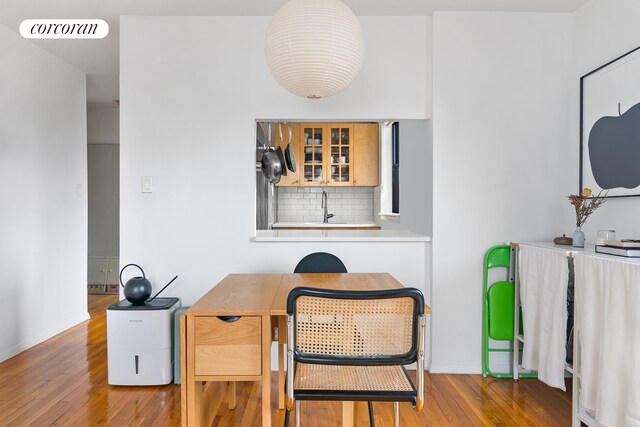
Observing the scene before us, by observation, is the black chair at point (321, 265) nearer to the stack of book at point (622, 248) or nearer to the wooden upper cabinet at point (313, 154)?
the stack of book at point (622, 248)

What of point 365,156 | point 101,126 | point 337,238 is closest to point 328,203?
point 365,156

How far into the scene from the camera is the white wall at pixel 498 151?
295 cm

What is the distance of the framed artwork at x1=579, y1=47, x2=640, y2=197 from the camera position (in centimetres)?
229

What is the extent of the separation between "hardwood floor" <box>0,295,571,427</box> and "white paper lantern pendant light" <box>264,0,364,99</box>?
170 centimetres

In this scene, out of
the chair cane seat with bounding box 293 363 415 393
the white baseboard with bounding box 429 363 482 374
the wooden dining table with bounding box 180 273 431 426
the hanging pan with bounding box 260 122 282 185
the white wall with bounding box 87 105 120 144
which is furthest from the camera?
the white wall with bounding box 87 105 120 144

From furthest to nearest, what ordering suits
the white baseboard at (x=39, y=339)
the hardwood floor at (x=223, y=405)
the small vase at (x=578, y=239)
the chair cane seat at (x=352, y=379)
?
the white baseboard at (x=39, y=339)
the small vase at (x=578, y=239)
the hardwood floor at (x=223, y=405)
the chair cane seat at (x=352, y=379)

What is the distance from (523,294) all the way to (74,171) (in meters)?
3.88

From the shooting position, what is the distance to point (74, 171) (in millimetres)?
4031

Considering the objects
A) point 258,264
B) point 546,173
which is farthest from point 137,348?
point 546,173

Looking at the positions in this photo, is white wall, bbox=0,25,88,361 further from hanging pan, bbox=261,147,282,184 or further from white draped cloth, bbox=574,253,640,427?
white draped cloth, bbox=574,253,640,427

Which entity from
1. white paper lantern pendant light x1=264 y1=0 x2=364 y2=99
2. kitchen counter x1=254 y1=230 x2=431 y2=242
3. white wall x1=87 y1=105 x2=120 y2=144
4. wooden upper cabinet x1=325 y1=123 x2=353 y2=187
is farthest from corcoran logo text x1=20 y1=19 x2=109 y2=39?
wooden upper cabinet x1=325 y1=123 x2=353 y2=187

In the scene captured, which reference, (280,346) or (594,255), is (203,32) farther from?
(594,255)

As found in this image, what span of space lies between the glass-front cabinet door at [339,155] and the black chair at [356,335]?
4.59 meters

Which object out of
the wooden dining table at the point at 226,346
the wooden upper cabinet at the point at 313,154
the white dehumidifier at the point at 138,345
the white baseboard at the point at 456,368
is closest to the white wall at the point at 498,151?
the white baseboard at the point at 456,368
